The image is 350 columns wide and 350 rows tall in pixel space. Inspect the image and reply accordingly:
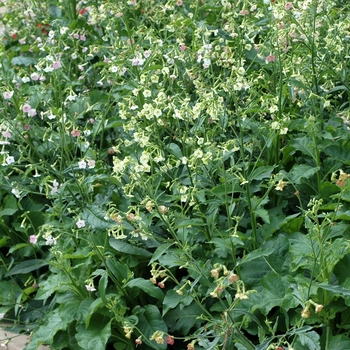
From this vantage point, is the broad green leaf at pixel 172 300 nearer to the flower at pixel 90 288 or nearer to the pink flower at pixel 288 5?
the flower at pixel 90 288

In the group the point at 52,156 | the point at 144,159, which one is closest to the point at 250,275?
the point at 144,159

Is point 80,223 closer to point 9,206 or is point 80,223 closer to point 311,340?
point 9,206

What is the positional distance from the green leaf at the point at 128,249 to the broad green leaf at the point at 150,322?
0.75 ft

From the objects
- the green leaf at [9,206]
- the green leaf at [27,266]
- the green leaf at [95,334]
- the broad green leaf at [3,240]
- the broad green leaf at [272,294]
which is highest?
the broad green leaf at [272,294]

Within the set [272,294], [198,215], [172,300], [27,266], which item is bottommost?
[27,266]

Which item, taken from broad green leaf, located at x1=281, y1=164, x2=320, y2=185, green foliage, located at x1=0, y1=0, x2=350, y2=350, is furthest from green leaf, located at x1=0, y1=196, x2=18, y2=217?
broad green leaf, located at x1=281, y1=164, x2=320, y2=185

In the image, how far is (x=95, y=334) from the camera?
2887 millimetres

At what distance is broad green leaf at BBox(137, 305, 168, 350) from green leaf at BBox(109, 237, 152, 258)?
229 mm

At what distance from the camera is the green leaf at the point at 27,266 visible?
3.47 metres

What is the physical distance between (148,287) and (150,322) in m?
0.14

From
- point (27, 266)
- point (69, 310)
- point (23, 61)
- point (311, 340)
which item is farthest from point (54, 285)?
point (23, 61)

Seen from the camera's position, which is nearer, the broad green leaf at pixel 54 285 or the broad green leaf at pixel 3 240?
the broad green leaf at pixel 54 285

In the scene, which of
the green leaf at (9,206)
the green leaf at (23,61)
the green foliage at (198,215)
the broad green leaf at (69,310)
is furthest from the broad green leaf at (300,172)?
the green leaf at (23,61)

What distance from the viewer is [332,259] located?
8.28ft
